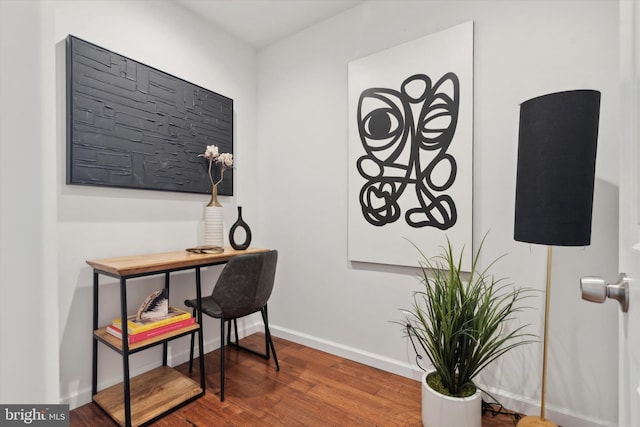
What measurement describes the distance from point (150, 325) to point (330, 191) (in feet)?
4.80

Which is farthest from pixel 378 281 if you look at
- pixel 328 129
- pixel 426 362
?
pixel 328 129

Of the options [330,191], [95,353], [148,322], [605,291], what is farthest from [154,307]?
[605,291]

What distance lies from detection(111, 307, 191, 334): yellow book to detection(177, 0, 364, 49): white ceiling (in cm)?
215

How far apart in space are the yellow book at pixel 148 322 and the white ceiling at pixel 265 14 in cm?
215

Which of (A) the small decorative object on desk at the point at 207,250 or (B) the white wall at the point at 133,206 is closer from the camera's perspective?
(B) the white wall at the point at 133,206

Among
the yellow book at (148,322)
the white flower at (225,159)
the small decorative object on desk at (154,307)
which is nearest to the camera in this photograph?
the yellow book at (148,322)

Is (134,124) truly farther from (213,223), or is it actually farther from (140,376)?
(140,376)

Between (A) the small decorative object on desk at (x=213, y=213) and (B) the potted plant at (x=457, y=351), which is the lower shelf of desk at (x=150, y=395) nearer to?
(A) the small decorative object on desk at (x=213, y=213)

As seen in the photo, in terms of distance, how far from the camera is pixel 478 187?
1.78m

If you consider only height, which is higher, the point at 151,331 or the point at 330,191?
the point at 330,191

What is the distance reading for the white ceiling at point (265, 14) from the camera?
2209 millimetres

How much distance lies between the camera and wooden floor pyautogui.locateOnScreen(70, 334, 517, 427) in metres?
1.59

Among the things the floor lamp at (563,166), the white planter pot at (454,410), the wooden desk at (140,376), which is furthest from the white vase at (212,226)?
the floor lamp at (563,166)

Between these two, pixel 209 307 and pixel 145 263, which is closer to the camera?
pixel 145 263
